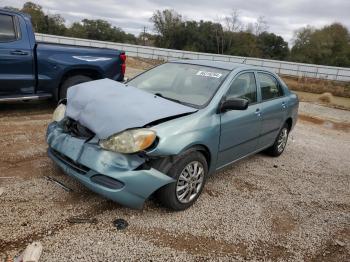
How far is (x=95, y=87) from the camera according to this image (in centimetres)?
398

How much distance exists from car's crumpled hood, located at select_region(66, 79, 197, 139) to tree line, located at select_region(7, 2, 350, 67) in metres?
43.7

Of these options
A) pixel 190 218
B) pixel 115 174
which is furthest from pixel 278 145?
pixel 115 174

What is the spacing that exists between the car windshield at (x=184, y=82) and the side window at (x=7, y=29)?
9.00 feet

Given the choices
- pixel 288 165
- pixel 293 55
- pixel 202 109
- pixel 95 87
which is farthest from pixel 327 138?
pixel 293 55

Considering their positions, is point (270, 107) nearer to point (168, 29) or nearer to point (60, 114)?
point (60, 114)

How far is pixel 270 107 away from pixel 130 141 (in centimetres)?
266

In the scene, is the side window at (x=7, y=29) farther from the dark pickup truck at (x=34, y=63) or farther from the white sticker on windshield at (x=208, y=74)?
the white sticker on windshield at (x=208, y=74)

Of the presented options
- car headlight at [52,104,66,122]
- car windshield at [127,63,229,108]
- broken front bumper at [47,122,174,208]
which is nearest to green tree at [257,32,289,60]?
car windshield at [127,63,229,108]

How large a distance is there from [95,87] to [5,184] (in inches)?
58.0

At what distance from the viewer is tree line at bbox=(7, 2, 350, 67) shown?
152 ft

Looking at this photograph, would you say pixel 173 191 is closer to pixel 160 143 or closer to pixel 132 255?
pixel 160 143

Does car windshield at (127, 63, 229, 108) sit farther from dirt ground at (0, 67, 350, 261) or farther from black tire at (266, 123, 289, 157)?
black tire at (266, 123, 289, 157)

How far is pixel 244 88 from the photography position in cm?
450

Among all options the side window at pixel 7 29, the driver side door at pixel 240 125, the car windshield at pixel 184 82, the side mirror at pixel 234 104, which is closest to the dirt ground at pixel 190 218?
the driver side door at pixel 240 125
